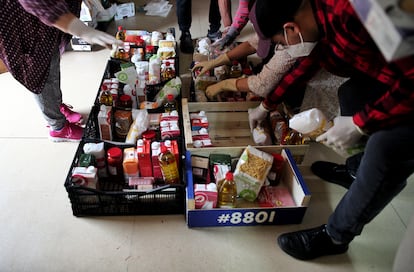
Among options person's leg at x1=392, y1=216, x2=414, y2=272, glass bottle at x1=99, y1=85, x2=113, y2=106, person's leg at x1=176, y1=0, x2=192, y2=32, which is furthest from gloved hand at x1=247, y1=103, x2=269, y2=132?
person's leg at x1=176, y1=0, x2=192, y2=32

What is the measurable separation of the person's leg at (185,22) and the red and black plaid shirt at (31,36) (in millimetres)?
1049

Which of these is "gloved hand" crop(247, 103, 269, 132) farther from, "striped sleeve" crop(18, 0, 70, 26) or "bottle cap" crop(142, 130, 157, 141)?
"striped sleeve" crop(18, 0, 70, 26)

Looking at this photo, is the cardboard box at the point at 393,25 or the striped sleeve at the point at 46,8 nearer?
the cardboard box at the point at 393,25

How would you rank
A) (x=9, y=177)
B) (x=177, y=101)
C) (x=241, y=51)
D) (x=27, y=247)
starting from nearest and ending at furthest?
(x=27, y=247) < (x=9, y=177) < (x=177, y=101) < (x=241, y=51)

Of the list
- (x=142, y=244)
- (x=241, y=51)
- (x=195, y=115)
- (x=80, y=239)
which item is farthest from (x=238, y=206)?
(x=241, y=51)

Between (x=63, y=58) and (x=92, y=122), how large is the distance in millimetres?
961

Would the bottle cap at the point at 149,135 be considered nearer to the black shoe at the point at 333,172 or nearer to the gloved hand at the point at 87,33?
the gloved hand at the point at 87,33

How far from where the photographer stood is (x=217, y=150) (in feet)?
4.47

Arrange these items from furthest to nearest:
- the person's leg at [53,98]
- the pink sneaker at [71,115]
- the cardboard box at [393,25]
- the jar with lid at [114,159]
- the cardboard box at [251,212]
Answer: the pink sneaker at [71,115]
the person's leg at [53,98]
the jar with lid at [114,159]
the cardboard box at [251,212]
the cardboard box at [393,25]

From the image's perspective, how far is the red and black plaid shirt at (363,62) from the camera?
785 mm

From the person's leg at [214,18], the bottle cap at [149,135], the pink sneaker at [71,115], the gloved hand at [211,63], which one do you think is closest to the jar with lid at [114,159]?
the bottle cap at [149,135]

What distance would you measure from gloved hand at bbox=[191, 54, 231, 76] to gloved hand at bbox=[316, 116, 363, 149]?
907 mm

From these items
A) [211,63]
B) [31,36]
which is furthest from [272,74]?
[31,36]

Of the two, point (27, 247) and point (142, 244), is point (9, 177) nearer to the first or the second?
point (27, 247)
